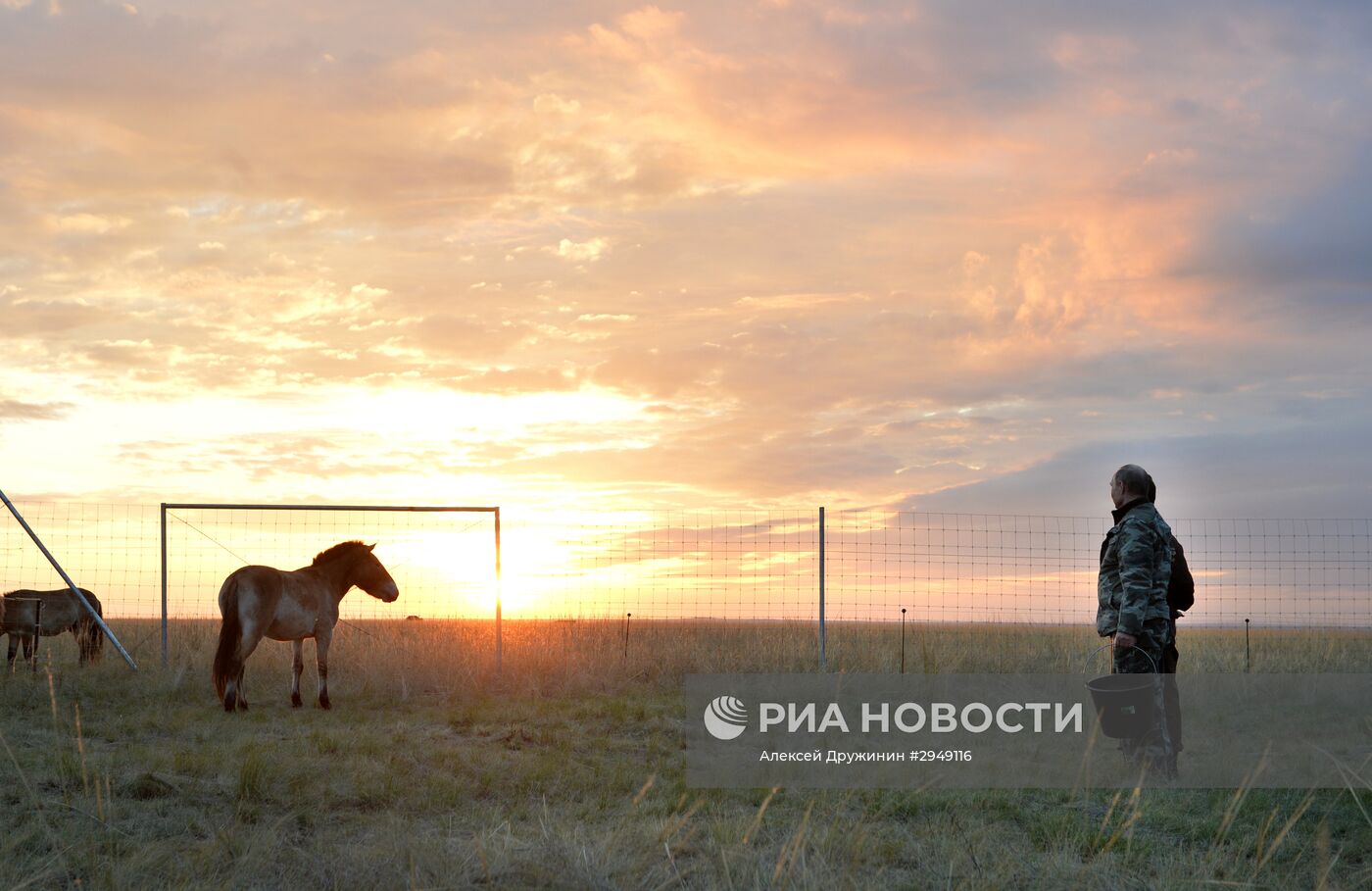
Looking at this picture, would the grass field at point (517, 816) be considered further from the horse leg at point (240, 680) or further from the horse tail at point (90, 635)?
the horse tail at point (90, 635)

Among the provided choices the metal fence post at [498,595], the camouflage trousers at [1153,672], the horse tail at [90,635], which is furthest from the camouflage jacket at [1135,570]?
the horse tail at [90,635]

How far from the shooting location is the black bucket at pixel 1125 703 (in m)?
7.55

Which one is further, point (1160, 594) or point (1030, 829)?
point (1160, 594)

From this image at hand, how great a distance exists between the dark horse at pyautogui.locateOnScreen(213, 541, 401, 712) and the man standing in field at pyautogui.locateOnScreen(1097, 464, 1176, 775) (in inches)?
328

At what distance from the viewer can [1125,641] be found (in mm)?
7625

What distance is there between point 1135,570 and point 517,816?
453 centimetres

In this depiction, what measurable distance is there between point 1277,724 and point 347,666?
36.1ft

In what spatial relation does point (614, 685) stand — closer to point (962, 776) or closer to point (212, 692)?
point (212, 692)

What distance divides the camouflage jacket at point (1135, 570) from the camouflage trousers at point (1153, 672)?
142 millimetres

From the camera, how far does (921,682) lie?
42.8ft

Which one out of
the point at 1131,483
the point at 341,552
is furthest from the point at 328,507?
the point at 1131,483

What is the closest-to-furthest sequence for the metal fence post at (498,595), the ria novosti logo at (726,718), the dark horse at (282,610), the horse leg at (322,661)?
the ria novosti logo at (726,718), the dark horse at (282,610), the horse leg at (322,661), the metal fence post at (498,595)

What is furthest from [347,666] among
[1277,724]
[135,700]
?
[1277,724]

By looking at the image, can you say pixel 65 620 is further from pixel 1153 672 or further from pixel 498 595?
pixel 1153 672
